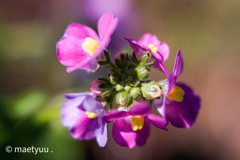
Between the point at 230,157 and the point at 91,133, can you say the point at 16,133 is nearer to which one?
the point at 91,133

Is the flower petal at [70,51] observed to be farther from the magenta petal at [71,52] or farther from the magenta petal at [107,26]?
the magenta petal at [107,26]

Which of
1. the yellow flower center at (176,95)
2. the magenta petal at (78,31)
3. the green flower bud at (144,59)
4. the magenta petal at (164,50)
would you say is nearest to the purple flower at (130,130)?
the yellow flower center at (176,95)

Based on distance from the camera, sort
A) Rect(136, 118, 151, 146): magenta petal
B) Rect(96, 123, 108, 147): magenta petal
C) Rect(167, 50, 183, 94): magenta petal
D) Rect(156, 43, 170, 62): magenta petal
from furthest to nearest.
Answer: Rect(156, 43, 170, 62): magenta petal
Rect(136, 118, 151, 146): magenta petal
Rect(96, 123, 108, 147): magenta petal
Rect(167, 50, 183, 94): magenta petal

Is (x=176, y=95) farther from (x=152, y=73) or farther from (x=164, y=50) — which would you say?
(x=152, y=73)

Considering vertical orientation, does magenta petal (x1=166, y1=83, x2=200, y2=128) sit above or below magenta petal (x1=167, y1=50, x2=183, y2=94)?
below

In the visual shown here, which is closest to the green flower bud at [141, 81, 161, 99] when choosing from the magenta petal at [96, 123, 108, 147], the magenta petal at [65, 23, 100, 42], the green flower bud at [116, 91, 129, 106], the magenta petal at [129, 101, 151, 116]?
the green flower bud at [116, 91, 129, 106]

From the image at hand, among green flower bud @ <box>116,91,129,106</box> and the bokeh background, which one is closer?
green flower bud @ <box>116,91,129,106</box>

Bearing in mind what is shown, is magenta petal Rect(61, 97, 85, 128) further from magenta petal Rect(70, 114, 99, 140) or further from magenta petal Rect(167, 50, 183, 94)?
magenta petal Rect(167, 50, 183, 94)

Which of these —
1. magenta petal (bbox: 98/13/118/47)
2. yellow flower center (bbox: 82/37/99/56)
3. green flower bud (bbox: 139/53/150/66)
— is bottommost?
green flower bud (bbox: 139/53/150/66)
